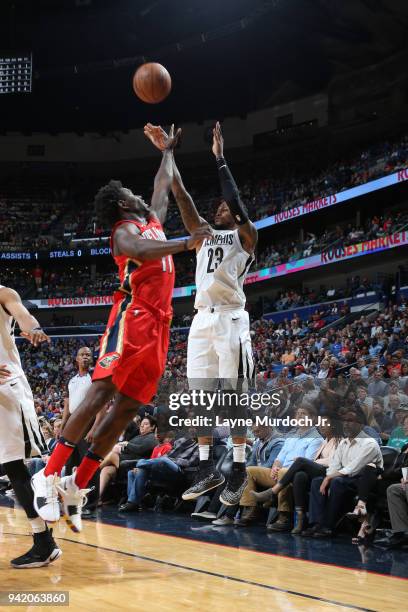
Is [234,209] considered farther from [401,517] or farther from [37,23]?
[37,23]

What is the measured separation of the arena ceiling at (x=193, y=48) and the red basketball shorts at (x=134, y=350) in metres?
24.1

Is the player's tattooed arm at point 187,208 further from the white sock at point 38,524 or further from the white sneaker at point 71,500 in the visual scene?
the white sock at point 38,524

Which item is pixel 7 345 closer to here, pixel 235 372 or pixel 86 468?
pixel 86 468

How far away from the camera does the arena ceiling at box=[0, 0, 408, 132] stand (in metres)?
26.7

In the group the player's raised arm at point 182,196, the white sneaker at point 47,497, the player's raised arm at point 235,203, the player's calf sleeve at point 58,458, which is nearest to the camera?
the white sneaker at point 47,497

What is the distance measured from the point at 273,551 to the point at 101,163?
34.2 m

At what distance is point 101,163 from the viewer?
3772 cm

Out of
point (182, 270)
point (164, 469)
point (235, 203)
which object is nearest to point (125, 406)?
point (235, 203)

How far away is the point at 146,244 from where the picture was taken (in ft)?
13.8

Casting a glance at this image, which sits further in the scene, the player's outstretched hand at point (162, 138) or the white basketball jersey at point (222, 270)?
the white basketball jersey at point (222, 270)

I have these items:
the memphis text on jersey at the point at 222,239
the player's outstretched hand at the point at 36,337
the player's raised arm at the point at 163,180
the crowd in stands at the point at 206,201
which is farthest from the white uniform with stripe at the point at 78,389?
the crowd in stands at the point at 206,201

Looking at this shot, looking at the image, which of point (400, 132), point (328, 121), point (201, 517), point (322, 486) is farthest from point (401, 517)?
point (328, 121)

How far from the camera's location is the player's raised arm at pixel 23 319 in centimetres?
406

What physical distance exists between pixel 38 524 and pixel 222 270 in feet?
8.15
